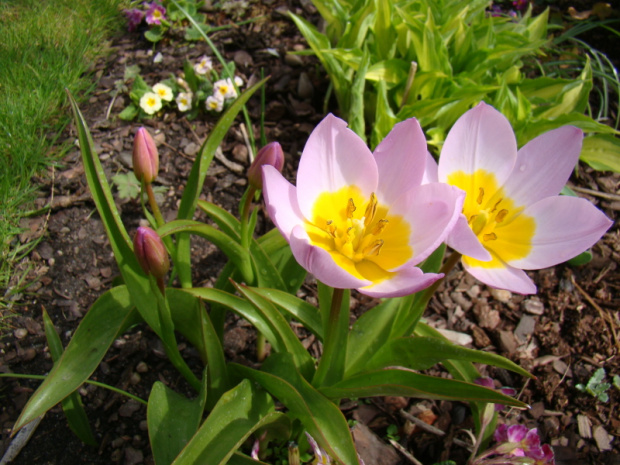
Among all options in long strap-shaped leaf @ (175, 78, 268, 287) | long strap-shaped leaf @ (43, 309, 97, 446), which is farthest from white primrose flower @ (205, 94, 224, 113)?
long strap-shaped leaf @ (43, 309, 97, 446)

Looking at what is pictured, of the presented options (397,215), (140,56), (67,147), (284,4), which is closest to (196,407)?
(397,215)

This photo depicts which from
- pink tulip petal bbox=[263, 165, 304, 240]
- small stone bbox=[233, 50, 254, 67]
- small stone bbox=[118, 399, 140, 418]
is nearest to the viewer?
pink tulip petal bbox=[263, 165, 304, 240]

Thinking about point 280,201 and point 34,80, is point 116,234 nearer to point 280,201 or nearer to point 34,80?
point 280,201

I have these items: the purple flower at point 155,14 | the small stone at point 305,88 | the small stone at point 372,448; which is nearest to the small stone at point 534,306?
the small stone at point 372,448

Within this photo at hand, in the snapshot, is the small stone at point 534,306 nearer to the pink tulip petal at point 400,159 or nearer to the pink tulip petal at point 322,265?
the pink tulip petal at point 400,159

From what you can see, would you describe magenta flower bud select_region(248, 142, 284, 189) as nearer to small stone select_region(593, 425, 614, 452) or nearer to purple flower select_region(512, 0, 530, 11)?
small stone select_region(593, 425, 614, 452)

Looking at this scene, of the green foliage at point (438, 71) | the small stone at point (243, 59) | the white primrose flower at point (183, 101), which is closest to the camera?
the green foliage at point (438, 71)
